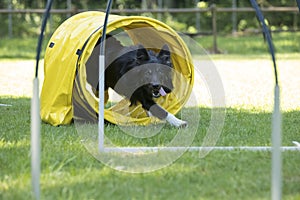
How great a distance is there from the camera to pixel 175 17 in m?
24.3

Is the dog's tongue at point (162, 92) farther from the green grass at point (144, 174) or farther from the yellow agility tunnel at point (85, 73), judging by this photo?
the green grass at point (144, 174)

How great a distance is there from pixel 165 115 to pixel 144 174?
2.12 m

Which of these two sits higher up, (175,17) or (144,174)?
(144,174)

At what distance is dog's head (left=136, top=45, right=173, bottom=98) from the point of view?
19.7 ft

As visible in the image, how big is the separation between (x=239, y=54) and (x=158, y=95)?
12031 mm

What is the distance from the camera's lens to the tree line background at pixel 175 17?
2236 centimetres

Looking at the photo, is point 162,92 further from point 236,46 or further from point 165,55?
point 236,46

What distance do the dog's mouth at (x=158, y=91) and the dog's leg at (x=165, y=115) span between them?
114mm

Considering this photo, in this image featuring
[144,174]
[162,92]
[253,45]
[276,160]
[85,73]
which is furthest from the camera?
[253,45]

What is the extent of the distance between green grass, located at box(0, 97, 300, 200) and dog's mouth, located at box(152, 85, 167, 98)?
67 centimetres

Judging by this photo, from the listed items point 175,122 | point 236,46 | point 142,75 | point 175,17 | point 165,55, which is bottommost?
point 175,17

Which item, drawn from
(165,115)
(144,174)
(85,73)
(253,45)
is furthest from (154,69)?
(253,45)

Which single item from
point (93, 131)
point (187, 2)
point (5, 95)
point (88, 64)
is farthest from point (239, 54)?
point (93, 131)

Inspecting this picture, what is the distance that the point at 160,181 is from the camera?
146 inches
